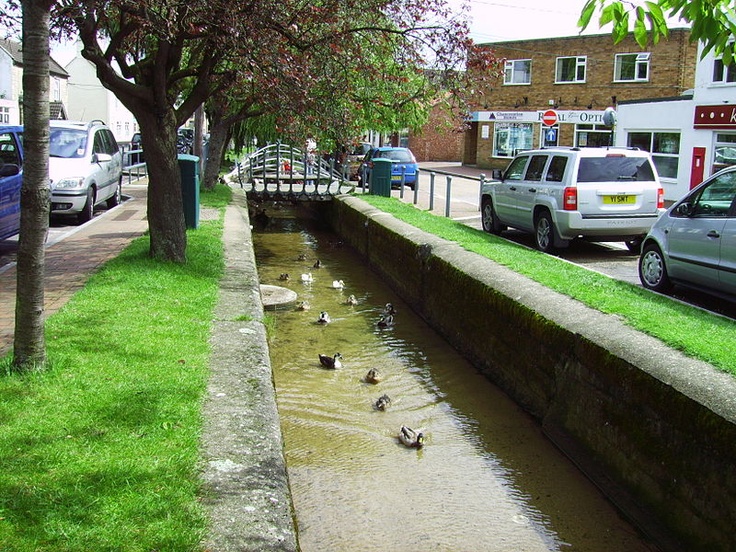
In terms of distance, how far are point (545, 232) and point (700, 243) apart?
4787mm

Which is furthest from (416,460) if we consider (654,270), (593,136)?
(593,136)

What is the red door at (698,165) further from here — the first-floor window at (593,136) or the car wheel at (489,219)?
the first-floor window at (593,136)

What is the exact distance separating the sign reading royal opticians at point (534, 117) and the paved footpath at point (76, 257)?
Result: 24245mm

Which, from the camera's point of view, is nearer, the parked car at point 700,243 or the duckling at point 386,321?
the parked car at point 700,243

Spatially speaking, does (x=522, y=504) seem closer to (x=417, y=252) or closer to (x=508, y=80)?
(x=417, y=252)

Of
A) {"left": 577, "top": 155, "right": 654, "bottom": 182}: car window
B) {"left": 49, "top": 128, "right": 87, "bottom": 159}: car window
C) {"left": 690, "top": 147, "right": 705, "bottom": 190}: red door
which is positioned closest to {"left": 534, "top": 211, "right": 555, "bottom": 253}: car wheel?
{"left": 577, "top": 155, "right": 654, "bottom": 182}: car window

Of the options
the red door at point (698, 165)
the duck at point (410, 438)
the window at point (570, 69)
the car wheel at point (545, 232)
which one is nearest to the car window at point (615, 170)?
the car wheel at point (545, 232)

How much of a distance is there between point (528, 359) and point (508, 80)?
38.0 meters

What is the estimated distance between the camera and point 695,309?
7855 millimetres

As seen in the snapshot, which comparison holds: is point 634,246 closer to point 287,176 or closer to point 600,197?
point 600,197

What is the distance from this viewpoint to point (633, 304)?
7695mm

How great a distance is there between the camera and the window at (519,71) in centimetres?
4225

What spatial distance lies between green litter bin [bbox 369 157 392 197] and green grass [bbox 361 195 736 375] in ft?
27.8

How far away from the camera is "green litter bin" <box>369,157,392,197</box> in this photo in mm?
21156
